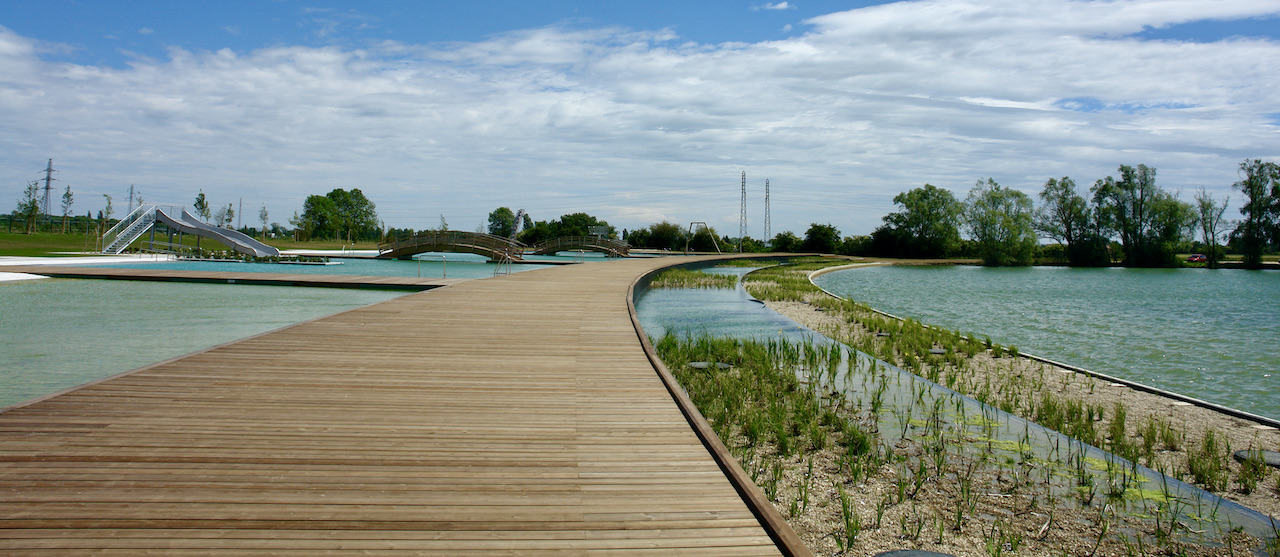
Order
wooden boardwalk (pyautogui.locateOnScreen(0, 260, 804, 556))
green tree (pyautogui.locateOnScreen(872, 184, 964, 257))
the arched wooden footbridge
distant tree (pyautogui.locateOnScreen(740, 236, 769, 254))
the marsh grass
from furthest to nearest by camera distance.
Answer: distant tree (pyautogui.locateOnScreen(740, 236, 769, 254)) → green tree (pyautogui.locateOnScreen(872, 184, 964, 257)) → the arched wooden footbridge → the marsh grass → wooden boardwalk (pyautogui.locateOnScreen(0, 260, 804, 556))

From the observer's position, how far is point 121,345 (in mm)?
8203

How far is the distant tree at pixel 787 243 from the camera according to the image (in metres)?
65.4

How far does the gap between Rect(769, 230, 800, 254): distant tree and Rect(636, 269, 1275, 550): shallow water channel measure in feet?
189

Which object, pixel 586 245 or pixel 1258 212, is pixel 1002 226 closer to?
pixel 1258 212

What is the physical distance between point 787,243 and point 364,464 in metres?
65.2

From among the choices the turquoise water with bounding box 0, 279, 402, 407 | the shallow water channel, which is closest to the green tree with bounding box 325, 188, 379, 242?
the turquoise water with bounding box 0, 279, 402, 407

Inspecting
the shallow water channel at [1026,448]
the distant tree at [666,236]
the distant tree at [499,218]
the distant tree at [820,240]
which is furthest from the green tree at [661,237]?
the shallow water channel at [1026,448]

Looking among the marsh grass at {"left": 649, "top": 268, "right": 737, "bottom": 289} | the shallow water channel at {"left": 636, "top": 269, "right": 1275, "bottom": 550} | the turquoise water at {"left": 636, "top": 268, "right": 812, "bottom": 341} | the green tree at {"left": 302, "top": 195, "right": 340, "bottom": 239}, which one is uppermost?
the green tree at {"left": 302, "top": 195, "right": 340, "bottom": 239}

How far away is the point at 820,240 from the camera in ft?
209

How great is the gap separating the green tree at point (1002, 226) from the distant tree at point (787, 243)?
15.3m

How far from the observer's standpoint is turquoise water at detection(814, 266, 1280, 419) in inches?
330

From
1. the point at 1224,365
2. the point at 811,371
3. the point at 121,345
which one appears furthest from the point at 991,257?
the point at 121,345

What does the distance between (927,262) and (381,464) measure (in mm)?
55483

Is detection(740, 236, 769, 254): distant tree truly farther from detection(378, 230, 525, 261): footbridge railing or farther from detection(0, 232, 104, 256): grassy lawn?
detection(0, 232, 104, 256): grassy lawn
